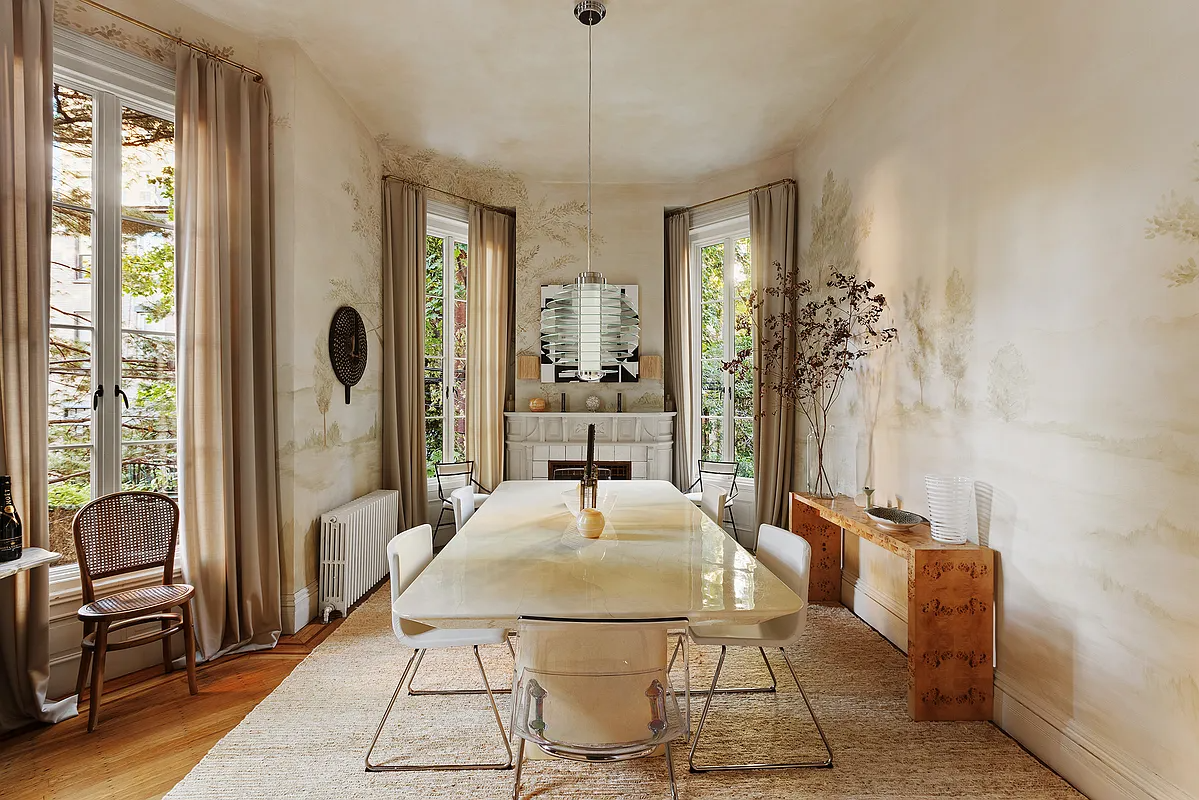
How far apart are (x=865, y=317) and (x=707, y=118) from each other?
1.81m

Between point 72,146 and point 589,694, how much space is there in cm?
312

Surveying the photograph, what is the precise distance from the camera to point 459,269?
17.9 feet

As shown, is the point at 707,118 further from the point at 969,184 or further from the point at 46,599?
the point at 46,599

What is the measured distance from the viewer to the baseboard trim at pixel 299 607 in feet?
10.9

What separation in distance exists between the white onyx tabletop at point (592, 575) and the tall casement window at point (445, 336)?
2.47 m

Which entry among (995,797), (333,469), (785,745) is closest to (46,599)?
(333,469)

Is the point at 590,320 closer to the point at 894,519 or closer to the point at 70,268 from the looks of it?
the point at 894,519

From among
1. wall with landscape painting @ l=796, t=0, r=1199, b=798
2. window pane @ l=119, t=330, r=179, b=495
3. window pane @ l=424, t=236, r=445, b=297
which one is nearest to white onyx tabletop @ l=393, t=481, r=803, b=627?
wall with landscape painting @ l=796, t=0, r=1199, b=798

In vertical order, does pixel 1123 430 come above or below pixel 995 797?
above

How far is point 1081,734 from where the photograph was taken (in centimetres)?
198

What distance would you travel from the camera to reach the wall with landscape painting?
5.54 ft

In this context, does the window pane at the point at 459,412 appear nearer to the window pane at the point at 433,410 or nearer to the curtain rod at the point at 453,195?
the window pane at the point at 433,410

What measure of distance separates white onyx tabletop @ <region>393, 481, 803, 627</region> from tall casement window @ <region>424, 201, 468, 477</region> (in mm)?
2471

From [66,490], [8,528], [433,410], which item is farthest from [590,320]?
[433,410]
